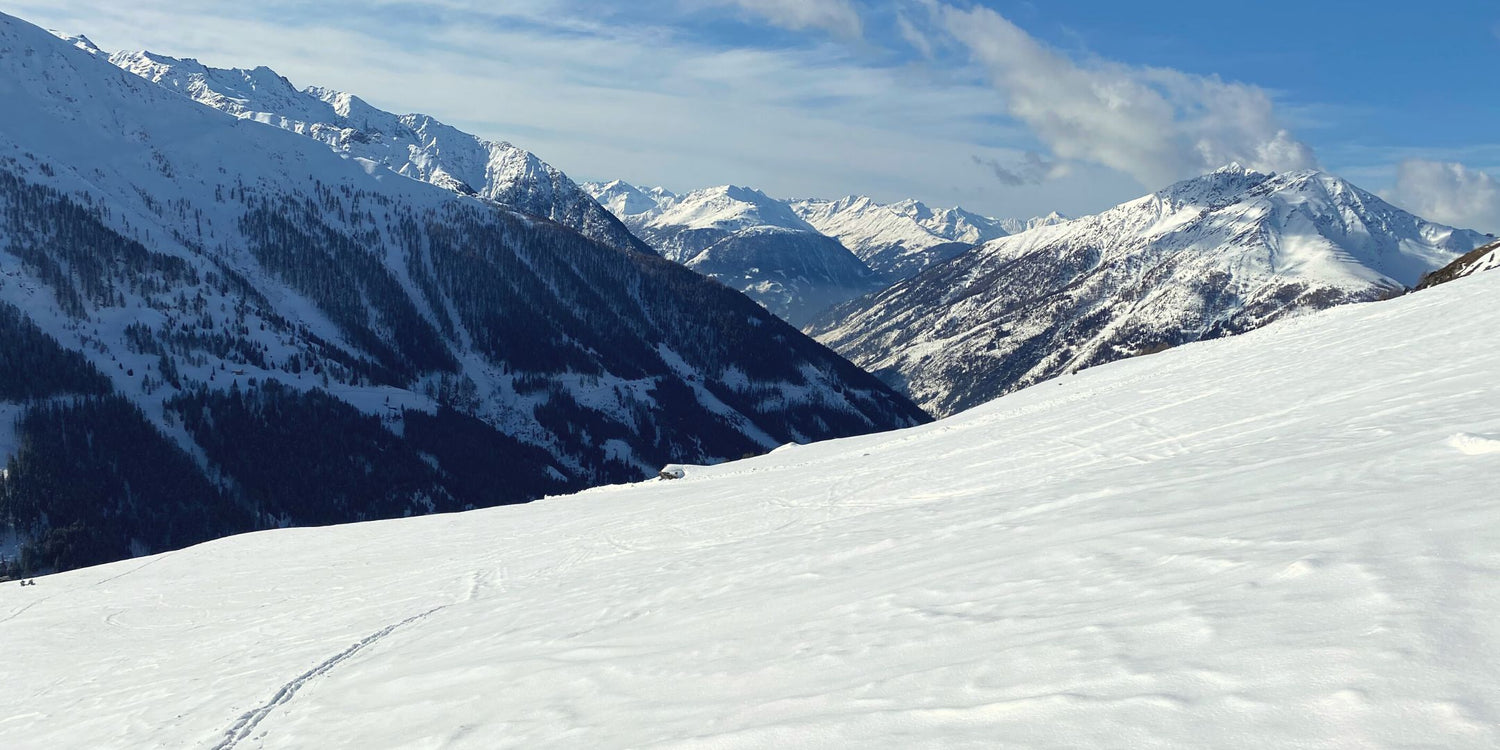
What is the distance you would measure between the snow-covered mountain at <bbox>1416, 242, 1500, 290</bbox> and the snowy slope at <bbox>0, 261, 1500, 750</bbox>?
28526mm

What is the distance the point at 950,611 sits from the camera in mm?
9602

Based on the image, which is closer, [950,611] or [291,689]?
[950,611]

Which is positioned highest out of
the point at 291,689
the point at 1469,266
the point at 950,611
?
the point at 1469,266

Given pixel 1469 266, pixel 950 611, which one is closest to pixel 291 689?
pixel 950 611

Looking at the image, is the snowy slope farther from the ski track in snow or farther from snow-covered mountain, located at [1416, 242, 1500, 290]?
snow-covered mountain, located at [1416, 242, 1500, 290]

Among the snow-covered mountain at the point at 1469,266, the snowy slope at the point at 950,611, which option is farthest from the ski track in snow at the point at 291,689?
the snow-covered mountain at the point at 1469,266

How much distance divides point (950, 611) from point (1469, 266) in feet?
211

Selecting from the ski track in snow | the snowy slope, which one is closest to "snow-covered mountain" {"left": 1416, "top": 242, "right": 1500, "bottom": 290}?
the snowy slope

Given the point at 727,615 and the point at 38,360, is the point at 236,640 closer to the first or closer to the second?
the point at 727,615

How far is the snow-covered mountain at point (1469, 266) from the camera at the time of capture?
5028 centimetres

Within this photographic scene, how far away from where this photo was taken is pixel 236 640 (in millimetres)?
19562

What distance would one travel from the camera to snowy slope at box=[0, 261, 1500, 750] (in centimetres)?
601

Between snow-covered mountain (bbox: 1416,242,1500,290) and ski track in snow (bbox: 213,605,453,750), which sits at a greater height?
snow-covered mountain (bbox: 1416,242,1500,290)

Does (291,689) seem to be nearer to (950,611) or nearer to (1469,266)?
(950,611)
